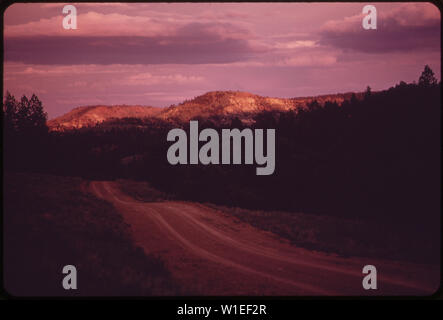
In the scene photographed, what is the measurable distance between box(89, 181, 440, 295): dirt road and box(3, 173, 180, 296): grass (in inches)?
44.1

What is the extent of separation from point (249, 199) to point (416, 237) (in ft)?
56.4

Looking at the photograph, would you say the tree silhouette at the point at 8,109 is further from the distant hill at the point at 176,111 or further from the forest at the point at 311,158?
the distant hill at the point at 176,111

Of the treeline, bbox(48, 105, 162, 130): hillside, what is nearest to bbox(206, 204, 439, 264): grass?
the treeline

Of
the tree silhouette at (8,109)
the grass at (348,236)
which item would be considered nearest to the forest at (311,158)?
the tree silhouette at (8,109)

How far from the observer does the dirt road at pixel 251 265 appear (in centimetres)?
965

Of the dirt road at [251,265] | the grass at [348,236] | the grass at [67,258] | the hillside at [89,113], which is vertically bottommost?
the grass at [348,236]

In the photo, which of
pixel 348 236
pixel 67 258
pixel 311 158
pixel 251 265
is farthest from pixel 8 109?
pixel 311 158

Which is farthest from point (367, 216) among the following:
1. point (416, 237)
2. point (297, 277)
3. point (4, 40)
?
point (4, 40)

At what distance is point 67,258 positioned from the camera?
9070 millimetres

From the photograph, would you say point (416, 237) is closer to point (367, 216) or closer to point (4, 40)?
point (367, 216)

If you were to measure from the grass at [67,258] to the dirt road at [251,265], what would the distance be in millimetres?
1120

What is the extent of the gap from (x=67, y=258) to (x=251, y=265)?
6489mm

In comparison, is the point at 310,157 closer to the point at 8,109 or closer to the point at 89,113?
the point at 89,113

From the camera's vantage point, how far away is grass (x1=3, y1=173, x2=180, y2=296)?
8336 millimetres
